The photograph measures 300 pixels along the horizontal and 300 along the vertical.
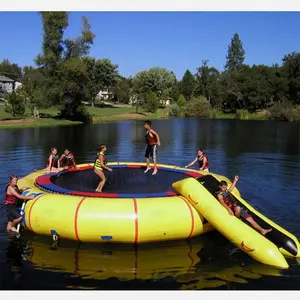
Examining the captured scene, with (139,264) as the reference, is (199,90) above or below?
above

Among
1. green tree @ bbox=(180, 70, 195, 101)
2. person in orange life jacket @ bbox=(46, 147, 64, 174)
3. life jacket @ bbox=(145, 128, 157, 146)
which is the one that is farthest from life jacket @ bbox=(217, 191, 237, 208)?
green tree @ bbox=(180, 70, 195, 101)

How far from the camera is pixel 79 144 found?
28.8 m

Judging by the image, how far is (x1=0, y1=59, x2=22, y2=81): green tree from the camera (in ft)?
405

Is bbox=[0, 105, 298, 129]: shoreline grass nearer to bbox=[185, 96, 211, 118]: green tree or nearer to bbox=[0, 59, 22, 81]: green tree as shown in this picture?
bbox=[185, 96, 211, 118]: green tree

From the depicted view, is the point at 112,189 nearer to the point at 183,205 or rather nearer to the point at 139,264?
the point at 183,205

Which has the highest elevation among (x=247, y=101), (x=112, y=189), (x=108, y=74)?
(x=108, y=74)

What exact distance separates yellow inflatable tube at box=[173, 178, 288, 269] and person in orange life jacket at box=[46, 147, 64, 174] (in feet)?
17.3

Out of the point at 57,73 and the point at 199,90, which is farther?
the point at 199,90

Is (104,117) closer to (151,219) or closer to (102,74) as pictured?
(102,74)

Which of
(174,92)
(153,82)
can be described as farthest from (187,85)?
(153,82)

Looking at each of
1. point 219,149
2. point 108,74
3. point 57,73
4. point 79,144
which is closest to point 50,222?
point 219,149

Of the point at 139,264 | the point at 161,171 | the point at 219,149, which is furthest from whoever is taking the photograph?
the point at 219,149

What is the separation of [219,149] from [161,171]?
43.6ft

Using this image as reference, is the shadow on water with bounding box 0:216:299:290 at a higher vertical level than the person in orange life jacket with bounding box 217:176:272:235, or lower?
lower
